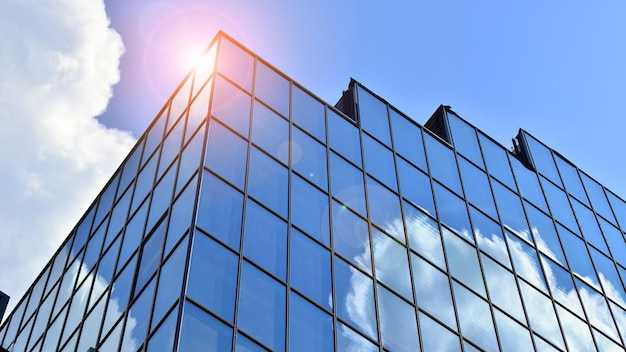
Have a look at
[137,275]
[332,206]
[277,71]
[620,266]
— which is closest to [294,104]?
[277,71]

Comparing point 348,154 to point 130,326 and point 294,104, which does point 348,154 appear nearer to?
point 294,104

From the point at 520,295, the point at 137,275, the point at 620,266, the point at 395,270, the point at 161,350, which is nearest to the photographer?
the point at 161,350

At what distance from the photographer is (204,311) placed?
18688 millimetres

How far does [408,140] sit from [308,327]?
1265cm

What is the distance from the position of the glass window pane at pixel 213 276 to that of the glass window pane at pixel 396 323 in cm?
493

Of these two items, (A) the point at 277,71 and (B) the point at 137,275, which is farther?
(A) the point at 277,71

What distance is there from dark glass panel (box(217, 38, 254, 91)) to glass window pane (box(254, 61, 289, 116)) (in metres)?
0.36

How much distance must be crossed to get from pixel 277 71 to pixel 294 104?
1.63 metres

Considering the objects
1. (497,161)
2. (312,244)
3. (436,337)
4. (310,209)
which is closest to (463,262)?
(436,337)

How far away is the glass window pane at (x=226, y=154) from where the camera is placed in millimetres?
22672

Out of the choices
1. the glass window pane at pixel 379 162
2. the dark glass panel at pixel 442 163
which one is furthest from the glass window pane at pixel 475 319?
the dark glass panel at pixel 442 163

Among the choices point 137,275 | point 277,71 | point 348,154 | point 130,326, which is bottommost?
point 130,326

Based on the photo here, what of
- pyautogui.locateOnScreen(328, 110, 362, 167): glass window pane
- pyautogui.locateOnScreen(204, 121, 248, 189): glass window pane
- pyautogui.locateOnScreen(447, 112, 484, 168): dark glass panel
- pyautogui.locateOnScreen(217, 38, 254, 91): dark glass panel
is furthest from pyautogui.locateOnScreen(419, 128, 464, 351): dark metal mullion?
pyautogui.locateOnScreen(217, 38, 254, 91): dark glass panel

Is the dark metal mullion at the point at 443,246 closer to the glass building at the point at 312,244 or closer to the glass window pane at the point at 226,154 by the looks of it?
the glass building at the point at 312,244
